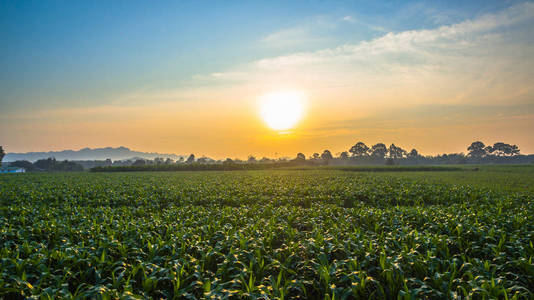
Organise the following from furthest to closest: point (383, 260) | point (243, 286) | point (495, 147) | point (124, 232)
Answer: point (495, 147) < point (124, 232) < point (383, 260) < point (243, 286)

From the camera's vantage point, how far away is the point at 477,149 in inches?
6511

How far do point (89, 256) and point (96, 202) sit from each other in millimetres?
11552

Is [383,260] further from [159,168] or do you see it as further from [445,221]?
→ [159,168]

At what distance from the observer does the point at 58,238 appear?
7543 millimetres

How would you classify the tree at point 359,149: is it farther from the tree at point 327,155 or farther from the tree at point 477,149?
the tree at point 477,149

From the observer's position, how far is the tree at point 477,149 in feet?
538

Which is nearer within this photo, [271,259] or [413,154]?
[271,259]

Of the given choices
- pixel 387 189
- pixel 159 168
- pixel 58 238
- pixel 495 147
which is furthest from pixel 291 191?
pixel 495 147

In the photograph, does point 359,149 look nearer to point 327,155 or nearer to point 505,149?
point 327,155

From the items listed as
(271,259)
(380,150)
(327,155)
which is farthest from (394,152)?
(271,259)

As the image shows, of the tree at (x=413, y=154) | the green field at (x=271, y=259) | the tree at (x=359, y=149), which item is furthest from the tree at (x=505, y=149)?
the green field at (x=271, y=259)

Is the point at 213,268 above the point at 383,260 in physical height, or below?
below

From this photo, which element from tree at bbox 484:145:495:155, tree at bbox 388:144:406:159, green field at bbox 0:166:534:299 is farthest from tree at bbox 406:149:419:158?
green field at bbox 0:166:534:299

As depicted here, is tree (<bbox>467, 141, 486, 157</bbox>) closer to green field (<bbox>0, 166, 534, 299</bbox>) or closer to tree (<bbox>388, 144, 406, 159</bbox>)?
tree (<bbox>388, 144, 406, 159</bbox>)
